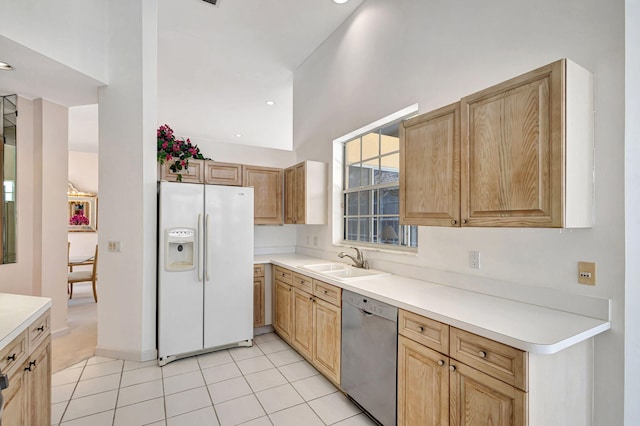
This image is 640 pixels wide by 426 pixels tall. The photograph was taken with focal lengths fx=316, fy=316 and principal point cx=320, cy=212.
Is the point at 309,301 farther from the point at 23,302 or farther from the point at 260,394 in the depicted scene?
the point at 23,302

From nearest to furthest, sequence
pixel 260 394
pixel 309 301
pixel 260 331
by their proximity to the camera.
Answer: pixel 260 394 < pixel 309 301 < pixel 260 331

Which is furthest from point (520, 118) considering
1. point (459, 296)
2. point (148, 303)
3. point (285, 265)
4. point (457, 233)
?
point (148, 303)

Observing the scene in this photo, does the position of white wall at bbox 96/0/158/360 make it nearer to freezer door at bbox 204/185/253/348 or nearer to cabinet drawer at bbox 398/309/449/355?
freezer door at bbox 204/185/253/348

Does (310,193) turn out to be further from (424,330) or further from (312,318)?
(424,330)

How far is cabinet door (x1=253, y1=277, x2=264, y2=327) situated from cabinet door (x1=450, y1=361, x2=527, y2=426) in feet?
8.28

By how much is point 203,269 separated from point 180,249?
31 centimetres

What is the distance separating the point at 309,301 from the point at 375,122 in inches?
70.1

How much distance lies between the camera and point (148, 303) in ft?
10.2

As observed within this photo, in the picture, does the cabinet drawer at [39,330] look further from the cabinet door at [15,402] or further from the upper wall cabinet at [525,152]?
the upper wall cabinet at [525,152]

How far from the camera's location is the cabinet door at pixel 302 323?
9.45ft

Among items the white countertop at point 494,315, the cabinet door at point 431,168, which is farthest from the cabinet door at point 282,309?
the cabinet door at point 431,168

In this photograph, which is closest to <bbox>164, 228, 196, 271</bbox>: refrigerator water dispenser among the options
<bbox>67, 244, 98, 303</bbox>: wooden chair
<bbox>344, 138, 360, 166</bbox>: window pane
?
<bbox>344, 138, 360, 166</bbox>: window pane

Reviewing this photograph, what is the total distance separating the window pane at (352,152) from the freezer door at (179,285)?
1648mm

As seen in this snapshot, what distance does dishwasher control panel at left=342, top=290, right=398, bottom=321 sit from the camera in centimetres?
194
